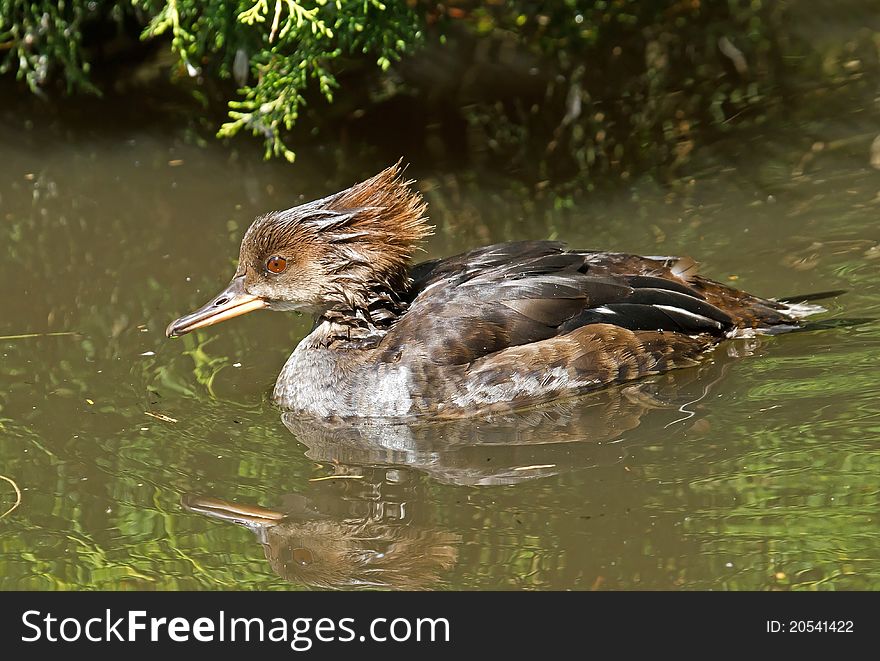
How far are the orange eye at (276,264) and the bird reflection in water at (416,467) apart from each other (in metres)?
0.91

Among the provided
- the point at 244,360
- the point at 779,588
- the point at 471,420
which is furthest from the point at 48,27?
the point at 779,588

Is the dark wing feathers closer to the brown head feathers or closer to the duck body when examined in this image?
the duck body

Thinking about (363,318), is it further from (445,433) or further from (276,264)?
(445,433)

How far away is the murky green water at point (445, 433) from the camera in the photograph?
6031mm

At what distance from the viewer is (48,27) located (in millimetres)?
10922

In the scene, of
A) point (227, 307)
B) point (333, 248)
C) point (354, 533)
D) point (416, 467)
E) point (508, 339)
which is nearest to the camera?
point (354, 533)

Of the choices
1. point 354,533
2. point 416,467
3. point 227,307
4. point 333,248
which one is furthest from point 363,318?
point 354,533

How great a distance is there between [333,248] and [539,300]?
1.28 metres

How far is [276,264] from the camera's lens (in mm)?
7715

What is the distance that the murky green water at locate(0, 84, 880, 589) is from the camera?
603 cm

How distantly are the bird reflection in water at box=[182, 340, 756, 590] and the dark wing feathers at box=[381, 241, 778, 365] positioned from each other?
0.38 meters

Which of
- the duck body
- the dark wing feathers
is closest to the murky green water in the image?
the duck body

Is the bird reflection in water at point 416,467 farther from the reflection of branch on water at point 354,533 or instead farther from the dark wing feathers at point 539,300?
the dark wing feathers at point 539,300

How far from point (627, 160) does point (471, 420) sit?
376 cm
